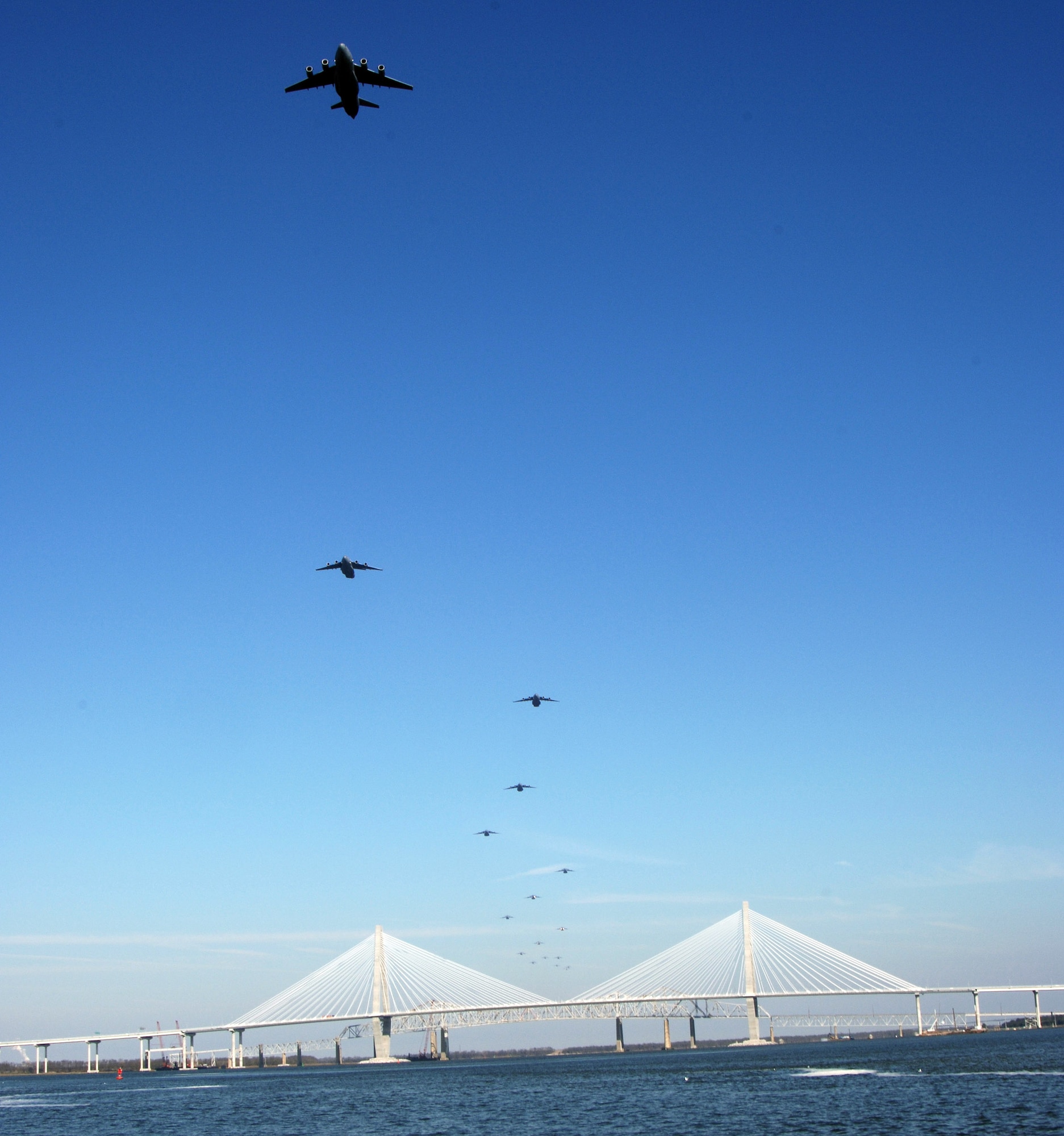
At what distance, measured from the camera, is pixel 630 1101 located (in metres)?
80.4

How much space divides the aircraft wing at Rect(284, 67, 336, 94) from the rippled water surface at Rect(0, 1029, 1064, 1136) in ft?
167

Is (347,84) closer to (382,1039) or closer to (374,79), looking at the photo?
(374,79)

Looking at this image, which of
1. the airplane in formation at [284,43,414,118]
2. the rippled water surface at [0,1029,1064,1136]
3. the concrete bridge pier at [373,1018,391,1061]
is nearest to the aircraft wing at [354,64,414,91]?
the airplane in formation at [284,43,414,118]

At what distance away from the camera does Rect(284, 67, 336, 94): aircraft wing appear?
39.3m

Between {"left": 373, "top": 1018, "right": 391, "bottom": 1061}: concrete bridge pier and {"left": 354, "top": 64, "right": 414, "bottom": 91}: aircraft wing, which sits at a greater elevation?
{"left": 354, "top": 64, "right": 414, "bottom": 91}: aircraft wing

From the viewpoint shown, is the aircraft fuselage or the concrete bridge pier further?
the concrete bridge pier

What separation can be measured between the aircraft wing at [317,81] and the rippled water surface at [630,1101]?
5088cm

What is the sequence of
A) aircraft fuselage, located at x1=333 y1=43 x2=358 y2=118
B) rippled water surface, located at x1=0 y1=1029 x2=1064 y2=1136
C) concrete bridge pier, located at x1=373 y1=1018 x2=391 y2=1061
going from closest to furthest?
aircraft fuselage, located at x1=333 y1=43 x2=358 y2=118 → rippled water surface, located at x1=0 y1=1029 x2=1064 y2=1136 → concrete bridge pier, located at x1=373 y1=1018 x2=391 y2=1061

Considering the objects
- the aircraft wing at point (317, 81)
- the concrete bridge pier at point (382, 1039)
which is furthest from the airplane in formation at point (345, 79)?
the concrete bridge pier at point (382, 1039)

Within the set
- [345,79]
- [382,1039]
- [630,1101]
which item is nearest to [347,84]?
[345,79]

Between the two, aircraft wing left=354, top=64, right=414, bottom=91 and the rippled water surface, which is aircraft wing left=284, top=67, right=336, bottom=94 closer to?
aircraft wing left=354, top=64, right=414, bottom=91

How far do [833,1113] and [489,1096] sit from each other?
124ft

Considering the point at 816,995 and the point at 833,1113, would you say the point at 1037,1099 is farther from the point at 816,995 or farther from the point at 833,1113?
the point at 816,995

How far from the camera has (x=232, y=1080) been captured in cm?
15812
